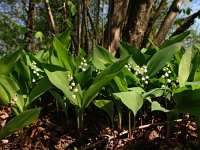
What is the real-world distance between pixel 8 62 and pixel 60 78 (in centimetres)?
20

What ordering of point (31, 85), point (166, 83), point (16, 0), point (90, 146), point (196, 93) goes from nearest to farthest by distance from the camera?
point (196, 93) < point (90, 146) < point (166, 83) < point (31, 85) < point (16, 0)

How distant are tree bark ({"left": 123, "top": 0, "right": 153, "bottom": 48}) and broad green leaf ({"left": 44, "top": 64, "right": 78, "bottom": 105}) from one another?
1.42m

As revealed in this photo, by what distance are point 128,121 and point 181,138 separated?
0.20 meters

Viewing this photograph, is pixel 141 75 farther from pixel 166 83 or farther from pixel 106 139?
pixel 106 139

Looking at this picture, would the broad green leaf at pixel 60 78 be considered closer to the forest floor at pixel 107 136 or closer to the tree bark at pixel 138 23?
the forest floor at pixel 107 136

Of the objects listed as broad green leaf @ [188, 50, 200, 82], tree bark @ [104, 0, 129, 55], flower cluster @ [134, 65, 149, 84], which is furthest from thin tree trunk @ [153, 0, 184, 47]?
broad green leaf @ [188, 50, 200, 82]

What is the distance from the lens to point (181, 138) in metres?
1.25

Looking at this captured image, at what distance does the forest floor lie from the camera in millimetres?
1218

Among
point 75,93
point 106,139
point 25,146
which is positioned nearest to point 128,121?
point 106,139

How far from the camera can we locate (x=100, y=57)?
137 cm

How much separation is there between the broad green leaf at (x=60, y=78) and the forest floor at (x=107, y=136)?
18 centimetres

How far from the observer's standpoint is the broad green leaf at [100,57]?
4.33 feet

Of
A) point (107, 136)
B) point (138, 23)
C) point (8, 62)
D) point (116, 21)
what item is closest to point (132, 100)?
point (107, 136)

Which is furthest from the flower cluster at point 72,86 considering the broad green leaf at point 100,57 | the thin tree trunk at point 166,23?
the thin tree trunk at point 166,23
